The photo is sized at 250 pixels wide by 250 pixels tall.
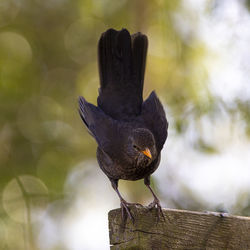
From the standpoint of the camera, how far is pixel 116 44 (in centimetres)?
390

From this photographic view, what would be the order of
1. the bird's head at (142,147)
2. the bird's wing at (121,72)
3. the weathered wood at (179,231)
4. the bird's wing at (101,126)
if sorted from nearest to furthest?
the weathered wood at (179,231), the bird's head at (142,147), the bird's wing at (101,126), the bird's wing at (121,72)

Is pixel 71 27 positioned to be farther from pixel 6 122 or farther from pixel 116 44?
pixel 116 44

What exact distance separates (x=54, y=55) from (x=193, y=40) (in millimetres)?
2265

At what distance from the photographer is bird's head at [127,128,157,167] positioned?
11.6 feet

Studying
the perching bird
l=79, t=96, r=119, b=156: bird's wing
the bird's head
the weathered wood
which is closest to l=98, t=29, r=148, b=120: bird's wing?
the perching bird

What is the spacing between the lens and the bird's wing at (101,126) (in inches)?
145

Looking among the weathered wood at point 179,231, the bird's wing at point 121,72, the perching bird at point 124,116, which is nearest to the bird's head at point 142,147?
the perching bird at point 124,116

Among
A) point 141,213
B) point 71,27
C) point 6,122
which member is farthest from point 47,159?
point 141,213

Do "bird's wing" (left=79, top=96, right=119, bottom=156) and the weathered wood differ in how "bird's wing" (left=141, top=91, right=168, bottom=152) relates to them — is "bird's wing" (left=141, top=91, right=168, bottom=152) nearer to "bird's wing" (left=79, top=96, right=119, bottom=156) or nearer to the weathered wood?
"bird's wing" (left=79, top=96, right=119, bottom=156)

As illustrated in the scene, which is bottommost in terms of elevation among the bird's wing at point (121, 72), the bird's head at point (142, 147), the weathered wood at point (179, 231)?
the weathered wood at point (179, 231)

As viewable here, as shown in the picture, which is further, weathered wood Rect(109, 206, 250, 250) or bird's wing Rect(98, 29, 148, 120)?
bird's wing Rect(98, 29, 148, 120)

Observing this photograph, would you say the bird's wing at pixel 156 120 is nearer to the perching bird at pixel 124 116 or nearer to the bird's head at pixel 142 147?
the perching bird at pixel 124 116

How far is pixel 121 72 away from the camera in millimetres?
3979

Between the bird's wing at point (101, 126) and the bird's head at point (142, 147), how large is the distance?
14 centimetres
